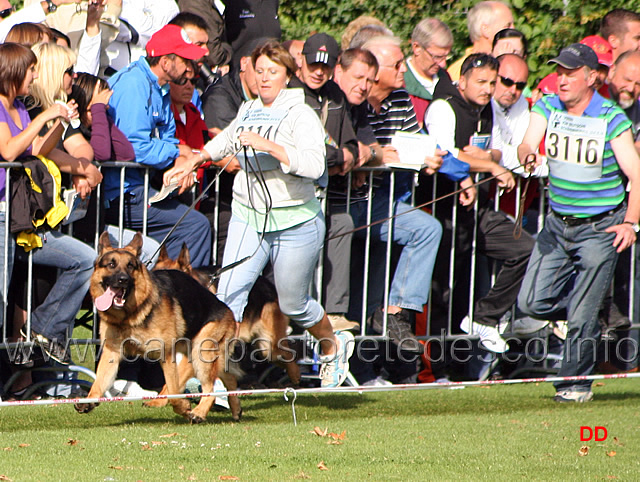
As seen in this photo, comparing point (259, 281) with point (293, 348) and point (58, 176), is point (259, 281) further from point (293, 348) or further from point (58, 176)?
point (58, 176)

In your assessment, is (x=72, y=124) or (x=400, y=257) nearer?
(x=72, y=124)

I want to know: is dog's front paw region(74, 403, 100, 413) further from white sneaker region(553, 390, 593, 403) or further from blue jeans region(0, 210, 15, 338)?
white sneaker region(553, 390, 593, 403)

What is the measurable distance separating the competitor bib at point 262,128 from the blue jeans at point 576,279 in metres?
2.32

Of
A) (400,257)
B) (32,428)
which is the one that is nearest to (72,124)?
(32,428)

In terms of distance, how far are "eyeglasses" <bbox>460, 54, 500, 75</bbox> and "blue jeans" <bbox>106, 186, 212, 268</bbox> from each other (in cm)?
259

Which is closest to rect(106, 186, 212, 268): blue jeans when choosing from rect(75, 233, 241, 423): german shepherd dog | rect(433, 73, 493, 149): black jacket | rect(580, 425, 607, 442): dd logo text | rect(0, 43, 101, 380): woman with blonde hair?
rect(0, 43, 101, 380): woman with blonde hair

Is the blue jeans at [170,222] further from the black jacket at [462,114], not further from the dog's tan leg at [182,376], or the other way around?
the black jacket at [462,114]

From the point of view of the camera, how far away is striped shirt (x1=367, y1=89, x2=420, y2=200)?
8172mm

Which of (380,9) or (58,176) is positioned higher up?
(380,9)

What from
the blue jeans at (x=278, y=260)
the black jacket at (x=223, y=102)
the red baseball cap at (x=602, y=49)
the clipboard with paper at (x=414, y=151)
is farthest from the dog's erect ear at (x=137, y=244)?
the red baseball cap at (x=602, y=49)

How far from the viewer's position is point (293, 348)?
7.79 m

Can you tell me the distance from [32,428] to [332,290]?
251cm

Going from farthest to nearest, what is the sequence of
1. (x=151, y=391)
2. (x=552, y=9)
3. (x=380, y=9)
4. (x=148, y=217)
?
(x=380, y=9), (x=552, y=9), (x=151, y=391), (x=148, y=217)

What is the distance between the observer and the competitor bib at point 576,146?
7.47m
